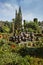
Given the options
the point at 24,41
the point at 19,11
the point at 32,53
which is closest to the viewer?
the point at 32,53

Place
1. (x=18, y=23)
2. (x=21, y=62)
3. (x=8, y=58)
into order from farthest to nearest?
(x=18, y=23), (x=8, y=58), (x=21, y=62)

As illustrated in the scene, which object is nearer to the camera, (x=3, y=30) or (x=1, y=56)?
(x=1, y=56)

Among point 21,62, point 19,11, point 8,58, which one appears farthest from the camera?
point 19,11

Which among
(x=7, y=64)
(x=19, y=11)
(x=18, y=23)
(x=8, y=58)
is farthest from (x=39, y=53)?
(x=19, y=11)

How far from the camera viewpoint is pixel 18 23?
2334 inches

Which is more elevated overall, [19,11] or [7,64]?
[19,11]

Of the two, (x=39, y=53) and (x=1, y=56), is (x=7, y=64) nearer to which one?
(x=1, y=56)

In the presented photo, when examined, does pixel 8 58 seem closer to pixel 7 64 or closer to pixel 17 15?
pixel 7 64

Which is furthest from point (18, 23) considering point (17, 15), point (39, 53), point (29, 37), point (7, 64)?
point (7, 64)

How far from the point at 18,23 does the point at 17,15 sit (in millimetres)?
3940

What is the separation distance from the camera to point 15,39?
2625 centimetres

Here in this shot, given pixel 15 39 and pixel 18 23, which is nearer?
A: pixel 15 39

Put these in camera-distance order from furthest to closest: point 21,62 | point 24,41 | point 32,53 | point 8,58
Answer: point 24,41 < point 32,53 < point 8,58 < point 21,62

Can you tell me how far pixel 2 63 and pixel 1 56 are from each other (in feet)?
5.68
